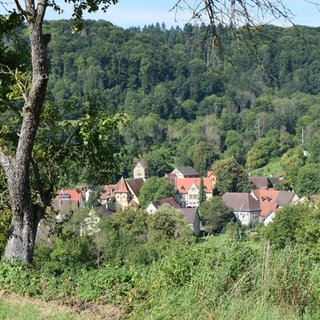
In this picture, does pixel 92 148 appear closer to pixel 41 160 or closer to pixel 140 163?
pixel 41 160

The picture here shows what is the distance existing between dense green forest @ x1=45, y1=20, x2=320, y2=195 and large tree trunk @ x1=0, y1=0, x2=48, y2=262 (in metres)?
57.5

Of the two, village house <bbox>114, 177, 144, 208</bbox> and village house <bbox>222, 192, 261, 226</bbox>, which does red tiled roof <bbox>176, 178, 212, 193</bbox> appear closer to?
village house <bbox>114, 177, 144, 208</bbox>

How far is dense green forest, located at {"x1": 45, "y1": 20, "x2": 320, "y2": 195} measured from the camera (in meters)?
86.5

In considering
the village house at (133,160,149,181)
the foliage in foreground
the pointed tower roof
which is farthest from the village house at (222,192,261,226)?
the foliage in foreground

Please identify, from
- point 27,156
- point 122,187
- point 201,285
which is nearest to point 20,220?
point 27,156

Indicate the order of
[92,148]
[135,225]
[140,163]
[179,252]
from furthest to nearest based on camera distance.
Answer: [140,163] → [135,225] → [92,148] → [179,252]

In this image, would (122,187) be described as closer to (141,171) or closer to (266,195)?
(141,171)

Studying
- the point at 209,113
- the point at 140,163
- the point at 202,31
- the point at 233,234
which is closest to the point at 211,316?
the point at 233,234

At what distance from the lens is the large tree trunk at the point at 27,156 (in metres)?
5.40

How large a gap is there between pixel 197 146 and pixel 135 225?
46.6m

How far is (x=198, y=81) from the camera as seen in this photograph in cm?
13138

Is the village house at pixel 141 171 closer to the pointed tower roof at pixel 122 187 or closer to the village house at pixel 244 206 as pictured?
the pointed tower roof at pixel 122 187

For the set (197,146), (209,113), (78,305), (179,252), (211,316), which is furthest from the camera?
(209,113)

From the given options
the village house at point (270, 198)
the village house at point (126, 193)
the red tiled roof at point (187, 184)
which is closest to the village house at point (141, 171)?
the red tiled roof at point (187, 184)
